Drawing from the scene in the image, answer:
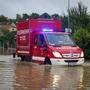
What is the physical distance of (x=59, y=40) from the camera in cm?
2703

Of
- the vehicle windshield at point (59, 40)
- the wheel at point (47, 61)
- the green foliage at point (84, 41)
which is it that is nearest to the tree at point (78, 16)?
the green foliage at point (84, 41)

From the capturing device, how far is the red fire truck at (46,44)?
25.5 metres

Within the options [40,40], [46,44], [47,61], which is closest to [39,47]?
[40,40]

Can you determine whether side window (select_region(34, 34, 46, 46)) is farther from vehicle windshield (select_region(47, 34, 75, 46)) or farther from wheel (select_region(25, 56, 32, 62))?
wheel (select_region(25, 56, 32, 62))

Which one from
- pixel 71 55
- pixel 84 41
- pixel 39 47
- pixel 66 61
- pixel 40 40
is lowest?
pixel 66 61

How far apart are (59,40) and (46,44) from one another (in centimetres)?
82

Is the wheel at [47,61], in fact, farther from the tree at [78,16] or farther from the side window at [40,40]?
the tree at [78,16]

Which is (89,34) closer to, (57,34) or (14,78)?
(57,34)

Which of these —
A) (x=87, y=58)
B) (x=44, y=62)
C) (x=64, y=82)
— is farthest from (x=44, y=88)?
(x=87, y=58)

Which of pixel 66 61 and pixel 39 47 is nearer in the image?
pixel 66 61

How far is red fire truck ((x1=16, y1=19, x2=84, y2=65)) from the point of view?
25.5 meters

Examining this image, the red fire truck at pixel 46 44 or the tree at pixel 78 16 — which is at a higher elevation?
the tree at pixel 78 16

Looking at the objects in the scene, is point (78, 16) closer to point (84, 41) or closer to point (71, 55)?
point (84, 41)

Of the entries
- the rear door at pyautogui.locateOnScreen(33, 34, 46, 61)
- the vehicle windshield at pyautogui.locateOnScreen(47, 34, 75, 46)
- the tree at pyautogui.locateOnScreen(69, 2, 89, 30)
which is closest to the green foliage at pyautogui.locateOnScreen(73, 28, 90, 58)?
the rear door at pyautogui.locateOnScreen(33, 34, 46, 61)
